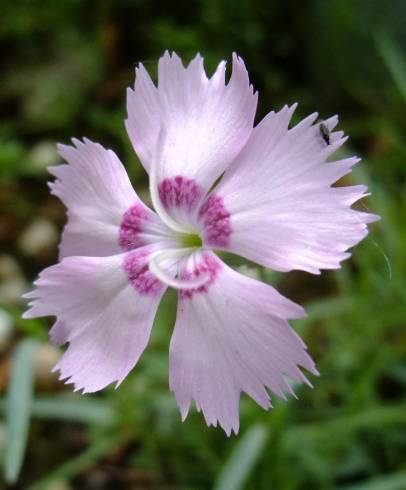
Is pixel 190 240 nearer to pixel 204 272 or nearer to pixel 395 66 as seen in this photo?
pixel 204 272

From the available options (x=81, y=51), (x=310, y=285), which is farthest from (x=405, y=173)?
(x=81, y=51)

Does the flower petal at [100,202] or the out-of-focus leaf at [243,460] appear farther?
the out-of-focus leaf at [243,460]

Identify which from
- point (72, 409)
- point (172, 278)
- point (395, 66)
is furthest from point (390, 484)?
point (395, 66)

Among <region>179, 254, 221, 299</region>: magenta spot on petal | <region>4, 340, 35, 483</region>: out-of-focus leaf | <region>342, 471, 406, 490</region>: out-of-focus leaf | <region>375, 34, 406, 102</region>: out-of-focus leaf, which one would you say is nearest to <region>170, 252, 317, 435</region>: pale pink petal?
<region>179, 254, 221, 299</region>: magenta spot on petal

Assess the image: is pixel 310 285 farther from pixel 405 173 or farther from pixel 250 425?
pixel 250 425

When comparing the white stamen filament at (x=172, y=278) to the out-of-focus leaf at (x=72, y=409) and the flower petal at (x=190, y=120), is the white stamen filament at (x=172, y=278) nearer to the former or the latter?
the flower petal at (x=190, y=120)

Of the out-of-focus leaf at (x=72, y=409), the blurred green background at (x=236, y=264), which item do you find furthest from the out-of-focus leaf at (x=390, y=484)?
the out-of-focus leaf at (x=72, y=409)
